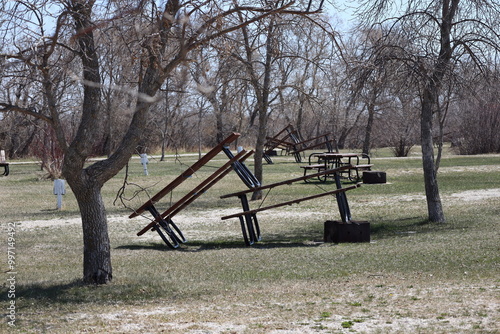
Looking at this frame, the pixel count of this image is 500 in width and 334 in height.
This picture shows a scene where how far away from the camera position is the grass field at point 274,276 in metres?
6.17

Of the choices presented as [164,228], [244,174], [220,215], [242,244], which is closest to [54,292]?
[164,228]

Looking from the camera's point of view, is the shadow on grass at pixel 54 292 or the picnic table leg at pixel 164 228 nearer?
the shadow on grass at pixel 54 292

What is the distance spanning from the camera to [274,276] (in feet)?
28.5

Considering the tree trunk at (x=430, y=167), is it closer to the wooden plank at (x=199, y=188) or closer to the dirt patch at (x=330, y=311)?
the wooden plank at (x=199, y=188)

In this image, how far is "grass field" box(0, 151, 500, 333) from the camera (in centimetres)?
617

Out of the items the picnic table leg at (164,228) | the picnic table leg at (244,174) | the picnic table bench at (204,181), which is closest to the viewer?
the picnic table bench at (204,181)

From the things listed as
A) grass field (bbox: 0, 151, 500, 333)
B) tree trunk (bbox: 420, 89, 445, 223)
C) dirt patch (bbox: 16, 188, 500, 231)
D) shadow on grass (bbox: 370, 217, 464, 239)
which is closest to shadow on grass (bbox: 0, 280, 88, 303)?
grass field (bbox: 0, 151, 500, 333)

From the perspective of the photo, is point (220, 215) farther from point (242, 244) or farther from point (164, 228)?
point (164, 228)

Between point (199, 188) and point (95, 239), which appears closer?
point (95, 239)

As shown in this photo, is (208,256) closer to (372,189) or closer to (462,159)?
(372,189)

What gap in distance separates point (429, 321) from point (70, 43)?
15.5ft

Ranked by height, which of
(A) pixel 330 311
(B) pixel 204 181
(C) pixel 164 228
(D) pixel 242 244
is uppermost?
(B) pixel 204 181

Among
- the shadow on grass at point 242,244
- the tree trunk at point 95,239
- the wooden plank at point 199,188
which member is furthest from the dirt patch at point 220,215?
the tree trunk at point 95,239

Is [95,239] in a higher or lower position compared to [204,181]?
lower
